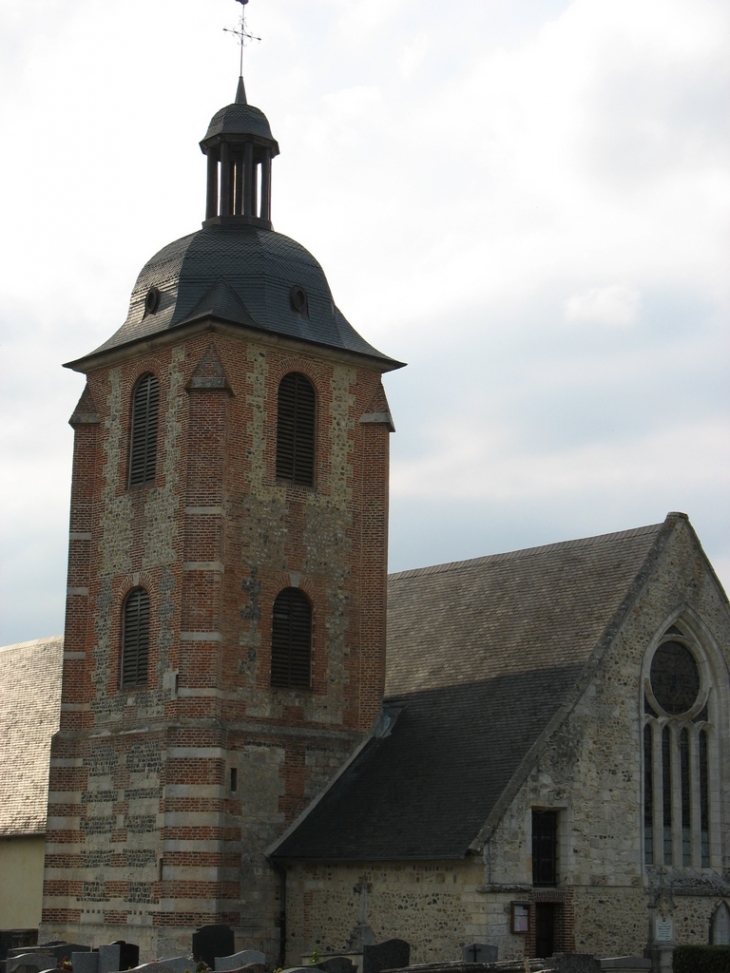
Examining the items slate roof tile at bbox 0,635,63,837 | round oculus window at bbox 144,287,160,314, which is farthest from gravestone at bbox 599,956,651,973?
round oculus window at bbox 144,287,160,314

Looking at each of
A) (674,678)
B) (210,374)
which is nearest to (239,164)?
(210,374)

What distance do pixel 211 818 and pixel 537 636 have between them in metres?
7.00

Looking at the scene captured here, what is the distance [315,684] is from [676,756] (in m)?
7.15

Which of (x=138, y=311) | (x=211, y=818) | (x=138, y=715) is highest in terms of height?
(x=138, y=311)

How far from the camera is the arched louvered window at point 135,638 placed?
32469 mm

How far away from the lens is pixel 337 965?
25391 millimetres

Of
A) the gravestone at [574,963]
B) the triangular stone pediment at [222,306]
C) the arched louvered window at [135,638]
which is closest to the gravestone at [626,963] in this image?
the gravestone at [574,963]

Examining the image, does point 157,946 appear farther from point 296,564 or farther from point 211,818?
point 296,564

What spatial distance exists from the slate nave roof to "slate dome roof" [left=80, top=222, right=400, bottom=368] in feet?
18.3

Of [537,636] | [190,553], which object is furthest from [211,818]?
[537,636]

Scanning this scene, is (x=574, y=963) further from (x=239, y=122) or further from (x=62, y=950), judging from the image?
(x=239, y=122)

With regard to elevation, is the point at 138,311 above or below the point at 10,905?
above

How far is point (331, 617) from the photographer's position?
3341 centimetres

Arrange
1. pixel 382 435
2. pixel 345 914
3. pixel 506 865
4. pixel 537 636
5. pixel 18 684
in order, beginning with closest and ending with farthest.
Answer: pixel 506 865, pixel 345 914, pixel 537 636, pixel 382 435, pixel 18 684
